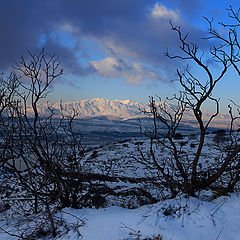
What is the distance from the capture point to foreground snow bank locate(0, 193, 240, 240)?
2219 mm

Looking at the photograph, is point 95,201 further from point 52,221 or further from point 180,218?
point 180,218

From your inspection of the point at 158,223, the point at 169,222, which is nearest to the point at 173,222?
the point at 169,222

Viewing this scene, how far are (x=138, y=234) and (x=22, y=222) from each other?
2080mm

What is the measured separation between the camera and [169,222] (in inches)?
96.3

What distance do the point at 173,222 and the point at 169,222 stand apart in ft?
0.17

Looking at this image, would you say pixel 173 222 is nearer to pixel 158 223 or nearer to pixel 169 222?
pixel 169 222

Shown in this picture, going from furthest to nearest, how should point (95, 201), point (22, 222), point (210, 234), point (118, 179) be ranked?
1. point (118, 179)
2. point (95, 201)
3. point (22, 222)
4. point (210, 234)

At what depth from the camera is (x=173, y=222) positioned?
244cm

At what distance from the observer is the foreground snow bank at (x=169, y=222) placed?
2.22 metres

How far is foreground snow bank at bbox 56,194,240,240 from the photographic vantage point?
2.21 m

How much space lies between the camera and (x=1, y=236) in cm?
277

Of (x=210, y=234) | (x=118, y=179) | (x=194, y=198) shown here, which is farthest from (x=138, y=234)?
(x=118, y=179)

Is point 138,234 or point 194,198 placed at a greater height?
point 194,198

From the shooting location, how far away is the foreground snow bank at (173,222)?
221 cm
